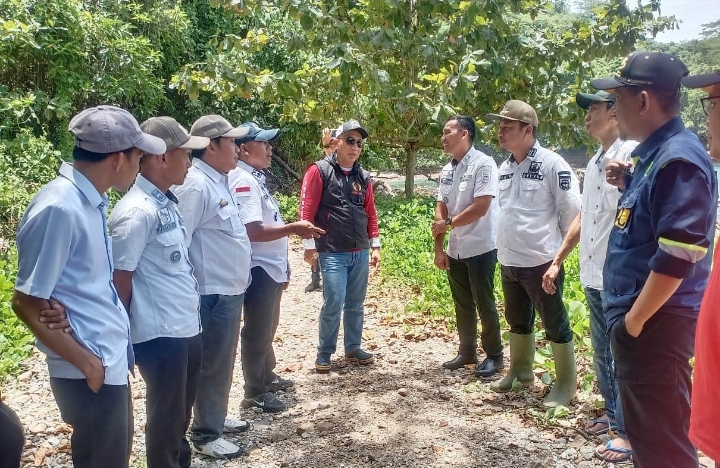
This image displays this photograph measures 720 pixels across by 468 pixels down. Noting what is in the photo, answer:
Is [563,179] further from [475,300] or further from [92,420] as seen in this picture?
[92,420]

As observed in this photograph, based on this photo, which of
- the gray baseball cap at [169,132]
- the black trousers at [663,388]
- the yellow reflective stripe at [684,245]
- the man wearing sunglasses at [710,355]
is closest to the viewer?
the man wearing sunglasses at [710,355]

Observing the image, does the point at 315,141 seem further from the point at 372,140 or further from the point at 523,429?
the point at 523,429

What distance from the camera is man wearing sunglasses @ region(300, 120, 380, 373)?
5.09 m

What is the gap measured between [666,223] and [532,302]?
208cm

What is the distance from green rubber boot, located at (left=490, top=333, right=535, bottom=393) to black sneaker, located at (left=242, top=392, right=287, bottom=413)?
1.58m

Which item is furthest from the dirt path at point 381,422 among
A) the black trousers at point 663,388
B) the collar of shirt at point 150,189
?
the collar of shirt at point 150,189

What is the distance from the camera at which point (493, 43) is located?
30.6 feet

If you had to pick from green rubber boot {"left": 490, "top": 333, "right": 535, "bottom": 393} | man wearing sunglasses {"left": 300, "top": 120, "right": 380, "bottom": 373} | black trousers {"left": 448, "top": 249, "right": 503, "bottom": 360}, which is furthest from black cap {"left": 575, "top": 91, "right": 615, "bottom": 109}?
man wearing sunglasses {"left": 300, "top": 120, "right": 380, "bottom": 373}

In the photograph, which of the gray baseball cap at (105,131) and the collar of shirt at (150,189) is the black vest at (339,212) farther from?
the gray baseball cap at (105,131)

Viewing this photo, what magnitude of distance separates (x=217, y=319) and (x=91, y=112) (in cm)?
156

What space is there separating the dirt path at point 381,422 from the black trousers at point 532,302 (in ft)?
1.70

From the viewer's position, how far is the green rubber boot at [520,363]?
448cm

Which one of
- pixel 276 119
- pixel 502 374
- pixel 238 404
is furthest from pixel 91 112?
pixel 276 119

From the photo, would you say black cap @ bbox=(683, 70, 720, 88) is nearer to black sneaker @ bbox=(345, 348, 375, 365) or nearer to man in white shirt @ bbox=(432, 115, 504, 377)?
man in white shirt @ bbox=(432, 115, 504, 377)
